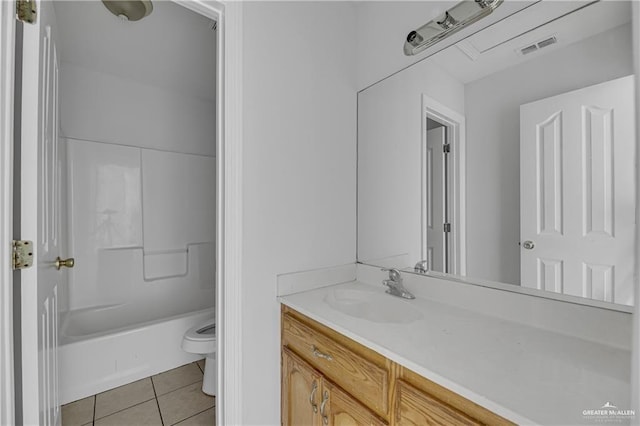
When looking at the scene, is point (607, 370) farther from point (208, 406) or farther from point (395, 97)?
point (208, 406)

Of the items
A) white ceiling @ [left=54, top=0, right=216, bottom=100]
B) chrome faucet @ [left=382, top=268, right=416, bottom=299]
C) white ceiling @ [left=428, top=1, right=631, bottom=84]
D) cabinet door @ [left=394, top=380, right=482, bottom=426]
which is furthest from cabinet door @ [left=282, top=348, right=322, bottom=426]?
white ceiling @ [left=54, top=0, right=216, bottom=100]

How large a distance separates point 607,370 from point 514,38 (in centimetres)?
110

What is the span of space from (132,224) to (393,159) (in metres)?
2.38

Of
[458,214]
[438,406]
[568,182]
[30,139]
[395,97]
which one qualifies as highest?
[395,97]

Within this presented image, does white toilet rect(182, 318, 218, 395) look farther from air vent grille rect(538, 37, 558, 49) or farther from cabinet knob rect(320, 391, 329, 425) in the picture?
air vent grille rect(538, 37, 558, 49)

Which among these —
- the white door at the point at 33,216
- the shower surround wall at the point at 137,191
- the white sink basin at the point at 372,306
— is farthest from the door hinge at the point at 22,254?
the shower surround wall at the point at 137,191

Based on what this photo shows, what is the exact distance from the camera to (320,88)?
1493 mm

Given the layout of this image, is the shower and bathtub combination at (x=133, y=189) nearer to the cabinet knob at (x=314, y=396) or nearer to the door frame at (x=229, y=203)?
the door frame at (x=229, y=203)

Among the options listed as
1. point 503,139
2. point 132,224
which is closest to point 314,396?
point 503,139

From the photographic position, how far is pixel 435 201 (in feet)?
4.41

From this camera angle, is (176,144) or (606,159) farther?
(176,144)

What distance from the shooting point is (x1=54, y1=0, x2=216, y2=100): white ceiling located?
171cm

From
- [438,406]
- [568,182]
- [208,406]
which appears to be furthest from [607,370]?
[208,406]

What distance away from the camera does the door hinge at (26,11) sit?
81cm
